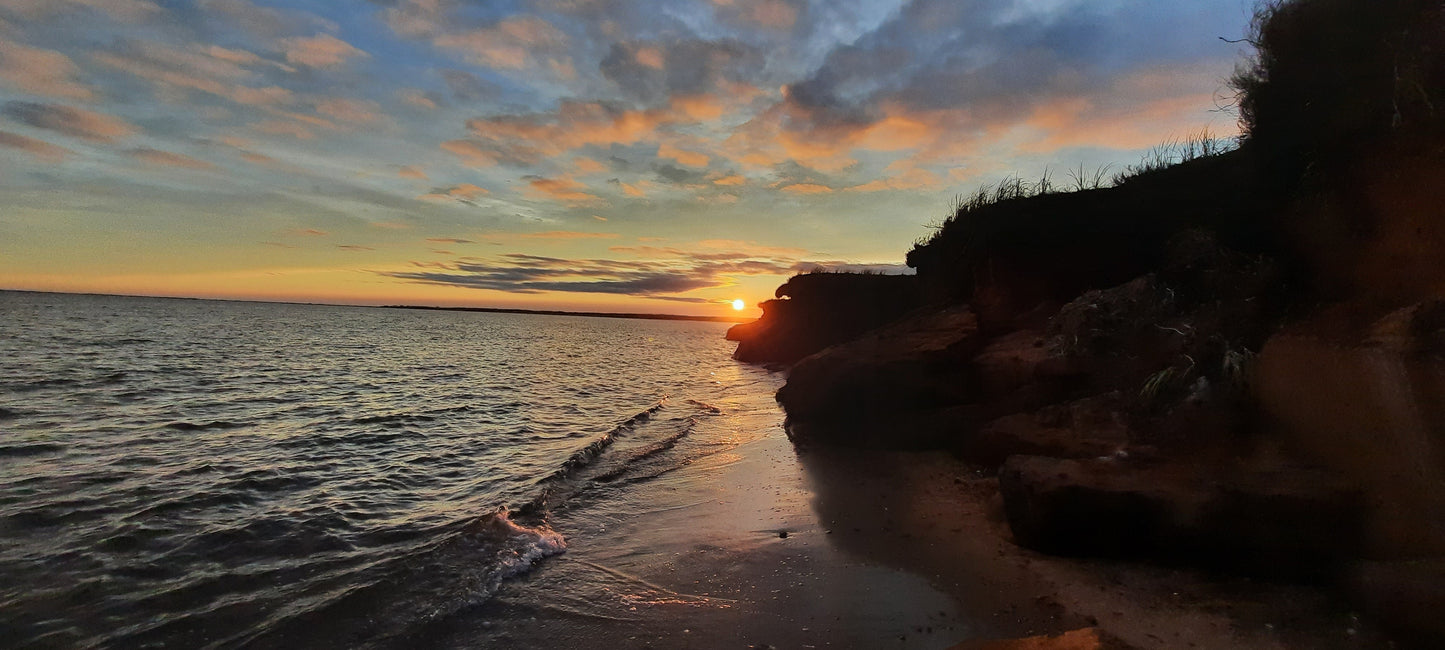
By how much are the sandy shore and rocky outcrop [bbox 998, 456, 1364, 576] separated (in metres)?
0.24

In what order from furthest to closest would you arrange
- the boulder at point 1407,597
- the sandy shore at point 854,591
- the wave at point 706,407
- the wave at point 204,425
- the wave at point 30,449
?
the wave at point 706,407 → the wave at point 204,425 → the wave at point 30,449 → the sandy shore at point 854,591 → the boulder at point 1407,597

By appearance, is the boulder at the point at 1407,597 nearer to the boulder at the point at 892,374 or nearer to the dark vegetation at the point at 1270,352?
the dark vegetation at the point at 1270,352

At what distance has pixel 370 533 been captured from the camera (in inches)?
320

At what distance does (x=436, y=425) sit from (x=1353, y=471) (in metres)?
17.1

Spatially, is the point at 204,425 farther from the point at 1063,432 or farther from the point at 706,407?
the point at 1063,432

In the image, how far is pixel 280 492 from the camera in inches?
376

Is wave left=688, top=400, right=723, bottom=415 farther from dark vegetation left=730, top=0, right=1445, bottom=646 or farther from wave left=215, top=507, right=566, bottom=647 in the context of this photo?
wave left=215, top=507, right=566, bottom=647

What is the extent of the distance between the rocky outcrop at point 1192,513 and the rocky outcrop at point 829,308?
1869 centimetres

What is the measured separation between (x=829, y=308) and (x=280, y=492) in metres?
25.5

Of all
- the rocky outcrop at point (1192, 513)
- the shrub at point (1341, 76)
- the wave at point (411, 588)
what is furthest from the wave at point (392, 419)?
the shrub at point (1341, 76)

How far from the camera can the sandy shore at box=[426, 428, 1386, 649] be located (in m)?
4.80

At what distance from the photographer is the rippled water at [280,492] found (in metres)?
5.97

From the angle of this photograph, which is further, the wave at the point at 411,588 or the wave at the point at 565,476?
the wave at the point at 565,476

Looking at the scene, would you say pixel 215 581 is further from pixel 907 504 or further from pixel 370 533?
pixel 907 504
